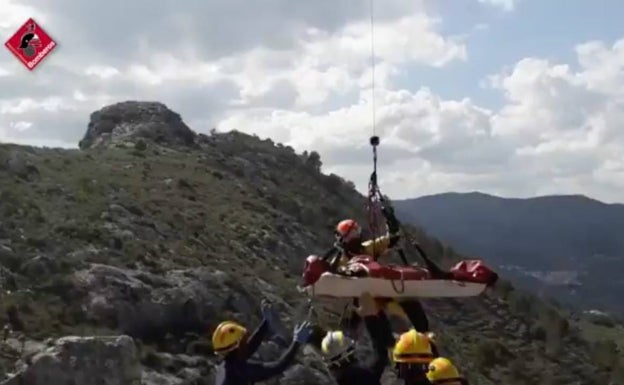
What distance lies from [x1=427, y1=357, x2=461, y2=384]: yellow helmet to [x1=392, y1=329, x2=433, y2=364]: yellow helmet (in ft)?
0.94

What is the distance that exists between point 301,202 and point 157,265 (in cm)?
2919

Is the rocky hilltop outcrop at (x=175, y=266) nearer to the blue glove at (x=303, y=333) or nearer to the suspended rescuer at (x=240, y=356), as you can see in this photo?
the suspended rescuer at (x=240, y=356)

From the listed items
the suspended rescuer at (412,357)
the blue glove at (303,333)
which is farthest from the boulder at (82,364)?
the suspended rescuer at (412,357)

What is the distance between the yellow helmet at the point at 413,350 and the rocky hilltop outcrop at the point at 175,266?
7458 mm

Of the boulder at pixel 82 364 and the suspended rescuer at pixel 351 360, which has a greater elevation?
the suspended rescuer at pixel 351 360

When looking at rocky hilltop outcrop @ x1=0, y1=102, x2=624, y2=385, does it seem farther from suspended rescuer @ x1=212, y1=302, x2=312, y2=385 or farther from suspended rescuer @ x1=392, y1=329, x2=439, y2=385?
suspended rescuer @ x1=392, y1=329, x2=439, y2=385

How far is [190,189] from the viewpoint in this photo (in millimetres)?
51438

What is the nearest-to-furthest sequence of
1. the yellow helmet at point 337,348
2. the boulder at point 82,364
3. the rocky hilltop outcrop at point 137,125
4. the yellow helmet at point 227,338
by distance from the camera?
the yellow helmet at point 337,348
the yellow helmet at point 227,338
the boulder at point 82,364
the rocky hilltop outcrop at point 137,125

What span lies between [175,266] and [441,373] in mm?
24770

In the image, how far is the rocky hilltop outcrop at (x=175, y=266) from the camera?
25859 mm

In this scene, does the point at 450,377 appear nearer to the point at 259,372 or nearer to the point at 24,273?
the point at 259,372

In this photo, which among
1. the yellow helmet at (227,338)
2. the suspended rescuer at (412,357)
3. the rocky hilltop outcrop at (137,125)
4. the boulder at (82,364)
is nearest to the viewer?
the suspended rescuer at (412,357)

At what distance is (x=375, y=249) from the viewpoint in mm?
11938

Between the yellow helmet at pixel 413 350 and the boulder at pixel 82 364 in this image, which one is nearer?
the yellow helmet at pixel 413 350
